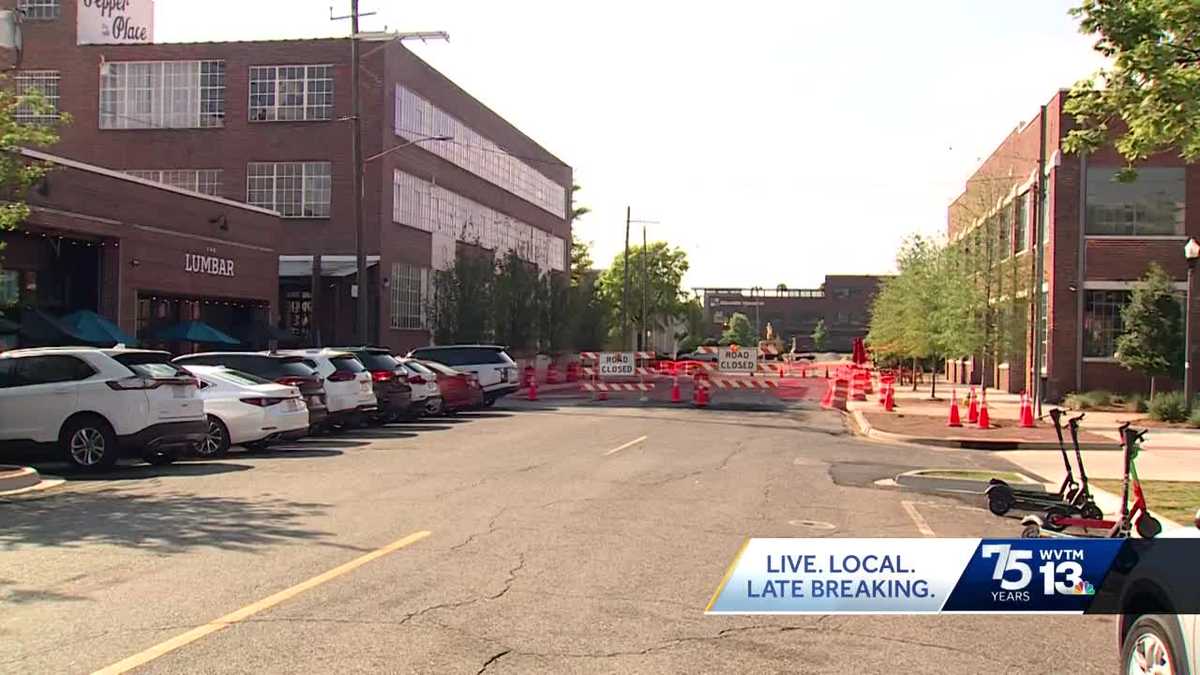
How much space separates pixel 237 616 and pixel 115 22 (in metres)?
48.1

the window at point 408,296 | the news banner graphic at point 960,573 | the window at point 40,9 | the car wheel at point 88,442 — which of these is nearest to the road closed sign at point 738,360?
the window at point 408,296

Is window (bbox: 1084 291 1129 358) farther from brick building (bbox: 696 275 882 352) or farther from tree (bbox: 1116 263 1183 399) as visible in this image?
brick building (bbox: 696 275 882 352)

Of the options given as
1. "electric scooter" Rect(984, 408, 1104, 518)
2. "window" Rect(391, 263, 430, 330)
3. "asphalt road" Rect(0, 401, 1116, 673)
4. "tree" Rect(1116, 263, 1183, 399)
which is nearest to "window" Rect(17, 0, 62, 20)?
"window" Rect(391, 263, 430, 330)

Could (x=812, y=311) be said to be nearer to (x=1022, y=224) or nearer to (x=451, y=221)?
(x=451, y=221)

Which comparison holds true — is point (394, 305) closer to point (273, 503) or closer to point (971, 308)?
point (971, 308)

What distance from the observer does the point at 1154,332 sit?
31344 mm

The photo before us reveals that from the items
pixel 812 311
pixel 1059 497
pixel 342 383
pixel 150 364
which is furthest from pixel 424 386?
pixel 812 311

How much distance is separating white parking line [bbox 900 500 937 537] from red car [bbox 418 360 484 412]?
55.8ft

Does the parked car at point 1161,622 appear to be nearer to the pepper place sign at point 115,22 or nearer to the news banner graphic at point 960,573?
the news banner graphic at point 960,573

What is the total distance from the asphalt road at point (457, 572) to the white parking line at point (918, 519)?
110 millimetres

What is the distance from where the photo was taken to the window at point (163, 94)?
47469mm

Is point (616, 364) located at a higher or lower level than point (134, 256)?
lower

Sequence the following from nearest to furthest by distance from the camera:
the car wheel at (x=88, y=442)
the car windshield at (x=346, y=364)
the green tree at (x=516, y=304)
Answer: the car wheel at (x=88, y=442) → the car windshield at (x=346, y=364) → the green tree at (x=516, y=304)

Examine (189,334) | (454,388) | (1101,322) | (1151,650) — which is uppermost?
(1101,322)
